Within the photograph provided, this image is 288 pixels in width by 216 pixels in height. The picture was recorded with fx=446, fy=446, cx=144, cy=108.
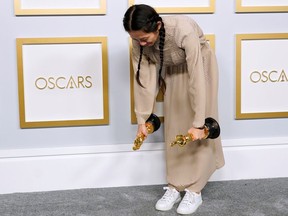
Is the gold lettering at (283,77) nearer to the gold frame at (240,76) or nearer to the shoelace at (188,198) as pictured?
the gold frame at (240,76)

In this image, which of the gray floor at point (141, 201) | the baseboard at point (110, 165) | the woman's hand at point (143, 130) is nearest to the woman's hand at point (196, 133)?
the woman's hand at point (143, 130)

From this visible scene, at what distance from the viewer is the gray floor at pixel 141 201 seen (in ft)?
5.35

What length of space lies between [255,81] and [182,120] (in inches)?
18.6

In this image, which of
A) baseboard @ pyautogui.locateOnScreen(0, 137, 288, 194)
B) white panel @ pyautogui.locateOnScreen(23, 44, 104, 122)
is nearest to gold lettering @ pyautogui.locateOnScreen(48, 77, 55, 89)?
white panel @ pyautogui.locateOnScreen(23, 44, 104, 122)

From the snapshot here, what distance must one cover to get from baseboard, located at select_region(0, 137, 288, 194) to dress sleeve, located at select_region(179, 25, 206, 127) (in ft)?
1.53

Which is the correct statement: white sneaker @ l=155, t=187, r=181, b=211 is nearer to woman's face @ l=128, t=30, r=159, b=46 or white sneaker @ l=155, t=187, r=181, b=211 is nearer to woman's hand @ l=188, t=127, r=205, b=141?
woman's hand @ l=188, t=127, r=205, b=141

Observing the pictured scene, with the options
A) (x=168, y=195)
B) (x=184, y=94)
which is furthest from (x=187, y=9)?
(x=168, y=195)

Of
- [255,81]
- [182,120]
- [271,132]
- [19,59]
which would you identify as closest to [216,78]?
[182,120]

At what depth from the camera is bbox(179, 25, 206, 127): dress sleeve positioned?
1520 mm

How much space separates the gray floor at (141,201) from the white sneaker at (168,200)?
2 cm

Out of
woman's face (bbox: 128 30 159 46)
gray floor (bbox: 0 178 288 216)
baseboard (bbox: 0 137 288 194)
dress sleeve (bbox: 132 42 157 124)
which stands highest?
woman's face (bbox: 128 30 159 46)

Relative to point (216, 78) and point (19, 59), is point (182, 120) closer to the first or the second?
point (216, 78)

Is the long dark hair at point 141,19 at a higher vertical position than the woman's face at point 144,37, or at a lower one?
higher

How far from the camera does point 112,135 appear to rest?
1.94 metres
